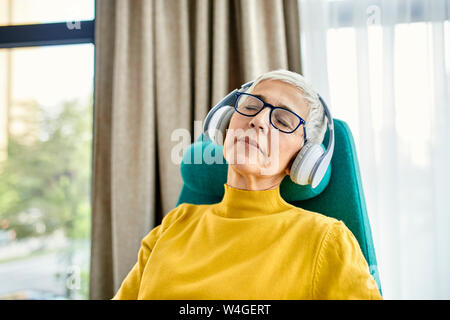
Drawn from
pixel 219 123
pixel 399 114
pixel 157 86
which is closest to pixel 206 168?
pixel 219 123

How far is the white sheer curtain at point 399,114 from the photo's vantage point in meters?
1.48

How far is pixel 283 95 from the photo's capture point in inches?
34.5

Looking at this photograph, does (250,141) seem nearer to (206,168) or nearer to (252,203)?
(252,203)

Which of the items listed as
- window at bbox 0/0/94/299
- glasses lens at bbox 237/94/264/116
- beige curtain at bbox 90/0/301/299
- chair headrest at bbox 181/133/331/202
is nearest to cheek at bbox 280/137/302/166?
glasses lens at bbox 237/94/264/116

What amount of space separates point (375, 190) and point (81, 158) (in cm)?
179

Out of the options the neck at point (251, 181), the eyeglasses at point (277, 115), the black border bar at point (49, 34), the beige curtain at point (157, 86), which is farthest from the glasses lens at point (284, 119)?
the black border bar at point (49, 34)

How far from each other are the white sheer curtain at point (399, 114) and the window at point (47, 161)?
1508 mm

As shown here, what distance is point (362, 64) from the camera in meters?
1.56

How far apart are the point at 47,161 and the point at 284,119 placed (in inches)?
76.8

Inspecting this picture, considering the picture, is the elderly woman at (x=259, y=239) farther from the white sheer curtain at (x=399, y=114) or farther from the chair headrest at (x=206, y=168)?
the white sheer curtain at (x=399, y=114)

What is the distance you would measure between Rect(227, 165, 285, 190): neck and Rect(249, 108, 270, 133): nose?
13 centimetres

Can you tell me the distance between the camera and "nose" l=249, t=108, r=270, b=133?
2.77ft

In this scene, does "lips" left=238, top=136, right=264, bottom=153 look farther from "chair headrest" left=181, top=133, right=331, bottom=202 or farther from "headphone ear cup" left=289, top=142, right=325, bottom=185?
"chair headrest" left=181, top=133, right=331, bottom=202
